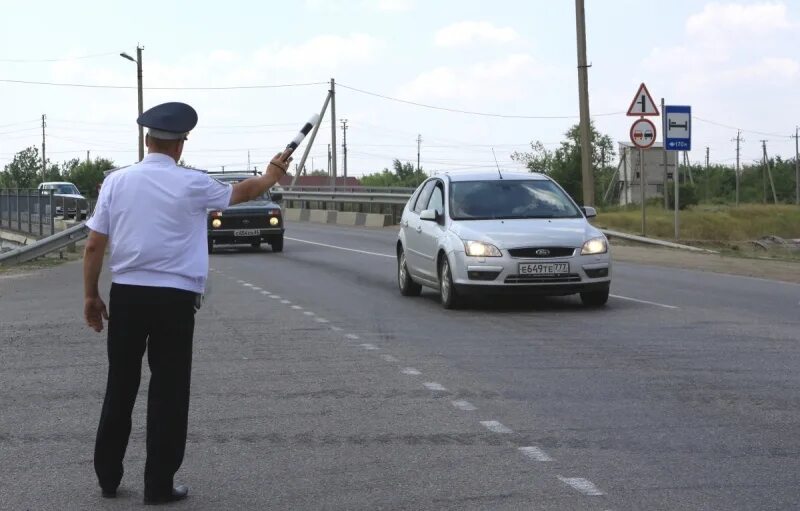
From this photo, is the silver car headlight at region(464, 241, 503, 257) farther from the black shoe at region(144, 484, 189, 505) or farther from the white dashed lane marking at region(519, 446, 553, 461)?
the black shoe at region(144, 484, 189, 505)

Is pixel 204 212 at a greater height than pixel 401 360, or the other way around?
pixel 204 212

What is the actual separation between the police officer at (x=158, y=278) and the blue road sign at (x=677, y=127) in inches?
897

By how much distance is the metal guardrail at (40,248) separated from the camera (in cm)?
2612

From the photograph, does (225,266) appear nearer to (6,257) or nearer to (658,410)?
(6,257)

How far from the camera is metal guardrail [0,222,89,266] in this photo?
85.7 ft

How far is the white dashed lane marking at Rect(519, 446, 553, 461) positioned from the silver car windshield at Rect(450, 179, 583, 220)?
858cm

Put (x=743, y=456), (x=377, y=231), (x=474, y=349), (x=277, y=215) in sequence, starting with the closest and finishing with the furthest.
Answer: (x=743, y=456) → (x=474, y=349) → (x=277, y=215) → (x=377, y=231)

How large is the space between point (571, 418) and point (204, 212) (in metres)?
2.79

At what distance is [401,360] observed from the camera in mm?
10383

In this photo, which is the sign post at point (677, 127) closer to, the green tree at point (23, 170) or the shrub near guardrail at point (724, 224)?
the shrub near guardrail at point (724, 224)

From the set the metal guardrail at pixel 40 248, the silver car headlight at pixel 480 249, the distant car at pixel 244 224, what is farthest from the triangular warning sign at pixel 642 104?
the silver car headlight at pixel 480 249

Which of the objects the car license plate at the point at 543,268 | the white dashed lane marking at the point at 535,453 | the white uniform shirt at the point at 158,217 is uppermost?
the white uniform shirt at the point at 158,217

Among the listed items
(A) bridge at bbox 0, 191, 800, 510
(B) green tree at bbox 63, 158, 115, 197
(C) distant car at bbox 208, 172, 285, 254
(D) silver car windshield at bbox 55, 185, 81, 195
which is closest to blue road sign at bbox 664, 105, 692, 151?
(C) distant car at bbox 208, 172, 285, 254

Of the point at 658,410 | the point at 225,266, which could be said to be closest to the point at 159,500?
the point at 658,410
